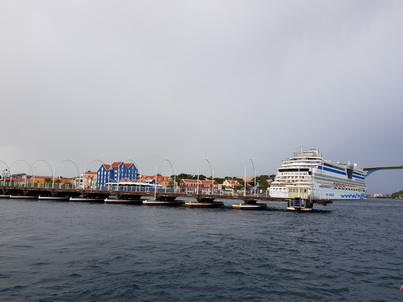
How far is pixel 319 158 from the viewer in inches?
5655

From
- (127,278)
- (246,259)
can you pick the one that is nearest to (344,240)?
(246,259)

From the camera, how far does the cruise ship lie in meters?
130

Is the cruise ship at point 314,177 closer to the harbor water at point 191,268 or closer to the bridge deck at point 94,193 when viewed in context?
the bridge deck at point 94,193

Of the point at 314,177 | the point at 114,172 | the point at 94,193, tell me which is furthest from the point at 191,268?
the point at 114,172

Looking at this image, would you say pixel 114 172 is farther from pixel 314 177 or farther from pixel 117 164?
pixel 314 177

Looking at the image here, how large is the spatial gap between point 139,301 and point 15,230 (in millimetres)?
28743

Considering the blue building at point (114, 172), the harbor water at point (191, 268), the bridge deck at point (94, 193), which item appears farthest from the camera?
the blue building at point (114, 172)

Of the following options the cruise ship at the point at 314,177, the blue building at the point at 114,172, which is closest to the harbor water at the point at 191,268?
the cruise ship at the point at 314,177

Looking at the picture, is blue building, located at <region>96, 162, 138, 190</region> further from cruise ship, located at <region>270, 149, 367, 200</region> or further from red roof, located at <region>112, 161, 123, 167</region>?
cruise ship, located at <region>270, 149, 367, 200</region>

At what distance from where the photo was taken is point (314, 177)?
133m

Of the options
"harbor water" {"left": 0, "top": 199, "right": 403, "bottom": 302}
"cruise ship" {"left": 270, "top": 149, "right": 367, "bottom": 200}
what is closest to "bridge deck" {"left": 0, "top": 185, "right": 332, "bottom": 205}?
"cruise ship" {"left": 270, "top": 149, "right": 367, "bottom": 200}

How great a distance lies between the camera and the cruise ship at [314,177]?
427ft

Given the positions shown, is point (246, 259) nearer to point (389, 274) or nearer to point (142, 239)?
point (389, 274)

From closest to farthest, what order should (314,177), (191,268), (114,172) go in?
(191,268)
(314,177)
(114,172)
